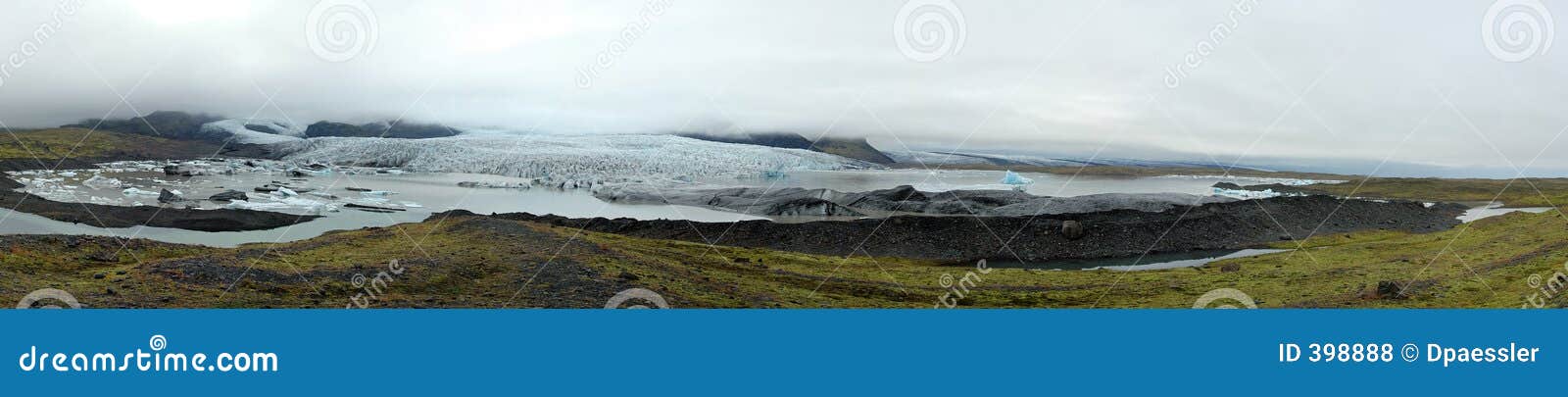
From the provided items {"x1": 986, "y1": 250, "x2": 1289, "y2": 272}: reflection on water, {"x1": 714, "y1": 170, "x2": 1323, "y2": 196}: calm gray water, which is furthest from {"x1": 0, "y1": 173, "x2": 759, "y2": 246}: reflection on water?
{"x1": 986, "y1": 250, "x2": 1289, "y2": 272}: reflection on water

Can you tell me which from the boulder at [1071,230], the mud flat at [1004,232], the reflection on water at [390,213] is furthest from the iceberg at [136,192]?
the boulder at [1071,230]

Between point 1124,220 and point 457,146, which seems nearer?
point 1124,220

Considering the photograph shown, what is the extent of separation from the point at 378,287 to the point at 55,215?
1445 centimetres

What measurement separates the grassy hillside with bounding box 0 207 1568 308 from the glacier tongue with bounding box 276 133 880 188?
48.8 feet

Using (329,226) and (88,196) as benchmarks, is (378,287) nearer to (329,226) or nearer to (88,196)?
(329,226)

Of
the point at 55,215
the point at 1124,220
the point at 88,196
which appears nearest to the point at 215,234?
the point at 55,215

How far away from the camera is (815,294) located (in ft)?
45.8

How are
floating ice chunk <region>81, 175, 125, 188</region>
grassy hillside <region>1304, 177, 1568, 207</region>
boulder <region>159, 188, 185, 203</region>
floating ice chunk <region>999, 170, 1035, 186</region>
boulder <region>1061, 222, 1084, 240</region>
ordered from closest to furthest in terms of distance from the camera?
boulder <region>159, 188, 185, 203</region> < floating ice chunk <region>81, 175, 125, 188</region> < boulder <region>1061, 222, 1084, 240</region> < grassy hillside <region>1304, 177, 1568, 207</region> < floating ice chunk <region>999, 170, 1035, 186</region>

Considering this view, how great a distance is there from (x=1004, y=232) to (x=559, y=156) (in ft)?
75.9

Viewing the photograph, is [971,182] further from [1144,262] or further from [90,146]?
[90,146]

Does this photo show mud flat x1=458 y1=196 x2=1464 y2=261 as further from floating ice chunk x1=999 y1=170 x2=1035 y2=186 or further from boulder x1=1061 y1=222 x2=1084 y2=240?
floating ice chunk x1=999 y1=170 x2=1035 y2=186

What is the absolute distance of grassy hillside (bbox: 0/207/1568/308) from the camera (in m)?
A: 11.2

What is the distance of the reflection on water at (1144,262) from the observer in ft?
72.9

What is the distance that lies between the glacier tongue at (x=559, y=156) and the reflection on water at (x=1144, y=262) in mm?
18503
